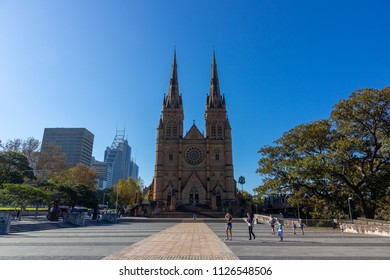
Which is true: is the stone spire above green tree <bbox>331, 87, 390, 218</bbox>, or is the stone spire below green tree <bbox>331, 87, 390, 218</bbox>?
above

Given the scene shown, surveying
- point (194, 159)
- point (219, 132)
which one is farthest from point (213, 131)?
point (194, 159)

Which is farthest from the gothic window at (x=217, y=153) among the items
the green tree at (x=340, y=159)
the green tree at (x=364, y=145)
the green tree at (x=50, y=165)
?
the green tree at (x=50, y=165)

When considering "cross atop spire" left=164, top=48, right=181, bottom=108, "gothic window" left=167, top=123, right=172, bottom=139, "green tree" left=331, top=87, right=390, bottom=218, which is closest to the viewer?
"green tree" left=331, top=87, right=390, bottom=218

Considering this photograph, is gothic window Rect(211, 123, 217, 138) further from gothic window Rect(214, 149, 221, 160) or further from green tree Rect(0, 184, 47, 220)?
green tree Rect(0, 184, 47, 220)

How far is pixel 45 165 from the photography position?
5053 cm

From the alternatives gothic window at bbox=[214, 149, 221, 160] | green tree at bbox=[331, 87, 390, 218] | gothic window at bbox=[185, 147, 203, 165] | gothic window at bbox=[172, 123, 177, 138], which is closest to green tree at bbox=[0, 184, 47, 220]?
green tree at bbox=[331, 87, 390, 218]

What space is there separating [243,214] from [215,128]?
67.0ft

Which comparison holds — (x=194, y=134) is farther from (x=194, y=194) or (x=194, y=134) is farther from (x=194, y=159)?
(x=194, y=194)

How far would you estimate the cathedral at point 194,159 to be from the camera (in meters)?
50.8

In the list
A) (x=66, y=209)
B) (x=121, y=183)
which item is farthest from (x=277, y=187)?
(x=121, y=183)

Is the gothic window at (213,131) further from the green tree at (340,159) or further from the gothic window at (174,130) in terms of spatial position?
the green tree at (340,159)

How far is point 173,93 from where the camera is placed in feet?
198

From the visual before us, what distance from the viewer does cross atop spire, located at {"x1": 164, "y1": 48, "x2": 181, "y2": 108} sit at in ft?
192
